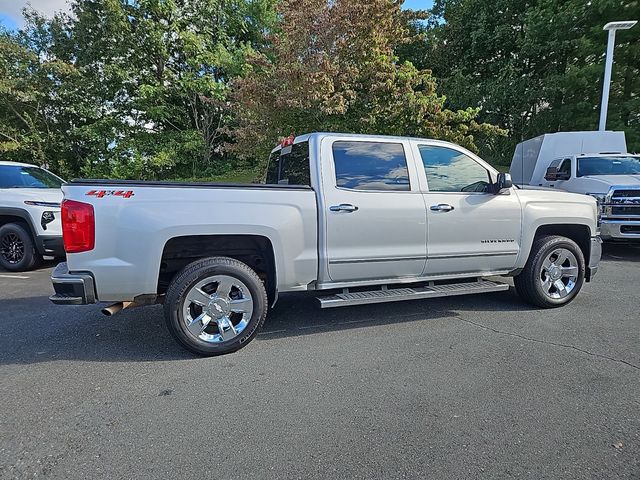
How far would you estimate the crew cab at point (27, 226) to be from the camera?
6.73 m

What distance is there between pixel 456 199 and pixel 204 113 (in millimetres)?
17087

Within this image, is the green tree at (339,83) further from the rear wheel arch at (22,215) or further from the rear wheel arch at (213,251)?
the rear wheel arch at (213,251)

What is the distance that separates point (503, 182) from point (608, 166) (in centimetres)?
681

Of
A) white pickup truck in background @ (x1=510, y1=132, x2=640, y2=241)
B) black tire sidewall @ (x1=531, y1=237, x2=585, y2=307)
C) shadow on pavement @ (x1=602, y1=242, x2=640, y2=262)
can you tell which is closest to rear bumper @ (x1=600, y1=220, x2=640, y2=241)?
white pickup truck in background @ (x1=510, y1=132, x2=640, y2=241)

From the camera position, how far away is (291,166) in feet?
15.0

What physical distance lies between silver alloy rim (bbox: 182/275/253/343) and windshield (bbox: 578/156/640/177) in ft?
28.9

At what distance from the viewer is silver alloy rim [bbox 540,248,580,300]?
15.8 feet

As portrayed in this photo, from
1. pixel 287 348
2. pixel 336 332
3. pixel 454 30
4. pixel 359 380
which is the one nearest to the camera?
pixel 359 380

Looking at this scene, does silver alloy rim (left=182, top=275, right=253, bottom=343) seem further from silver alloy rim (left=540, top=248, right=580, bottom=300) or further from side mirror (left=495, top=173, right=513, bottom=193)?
silver alloy rim (left=540, top=248, right=580, bottom=300)

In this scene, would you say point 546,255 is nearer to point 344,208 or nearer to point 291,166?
point 344,208

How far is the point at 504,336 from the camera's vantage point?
402 centimetres

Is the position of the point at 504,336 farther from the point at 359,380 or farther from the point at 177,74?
the point at 177,74

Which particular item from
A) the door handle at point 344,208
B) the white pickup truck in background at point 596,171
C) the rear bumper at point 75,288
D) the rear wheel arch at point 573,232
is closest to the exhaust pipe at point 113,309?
the rear bumper at point 75,288

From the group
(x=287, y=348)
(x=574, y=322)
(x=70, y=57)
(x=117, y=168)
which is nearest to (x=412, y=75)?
(x=574, y=322)
